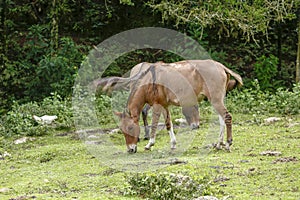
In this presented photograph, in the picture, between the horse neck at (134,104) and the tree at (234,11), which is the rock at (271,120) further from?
the horse neck at (134,104)

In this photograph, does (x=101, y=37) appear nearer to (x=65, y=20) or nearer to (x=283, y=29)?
(x=65, y=20)

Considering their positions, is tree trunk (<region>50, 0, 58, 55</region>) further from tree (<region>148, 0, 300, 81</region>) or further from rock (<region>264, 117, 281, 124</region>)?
rock (<region>264, 117, 281, 124</region>)

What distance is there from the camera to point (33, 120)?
1258cm

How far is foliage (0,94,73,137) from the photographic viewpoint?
11992mm

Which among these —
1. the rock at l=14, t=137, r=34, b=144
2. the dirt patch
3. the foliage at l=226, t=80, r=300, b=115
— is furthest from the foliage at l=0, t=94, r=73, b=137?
the dirt patch

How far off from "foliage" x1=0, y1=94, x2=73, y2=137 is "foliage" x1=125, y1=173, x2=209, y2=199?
5801mm

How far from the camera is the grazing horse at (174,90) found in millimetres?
9125

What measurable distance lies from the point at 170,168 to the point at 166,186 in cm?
147

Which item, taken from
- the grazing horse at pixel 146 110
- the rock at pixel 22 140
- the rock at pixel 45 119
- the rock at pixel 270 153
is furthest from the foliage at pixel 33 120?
the rock at pixel 270 153

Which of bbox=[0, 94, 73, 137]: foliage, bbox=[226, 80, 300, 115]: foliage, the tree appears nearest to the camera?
bbox=[0, 94, 73, 137]: foliage

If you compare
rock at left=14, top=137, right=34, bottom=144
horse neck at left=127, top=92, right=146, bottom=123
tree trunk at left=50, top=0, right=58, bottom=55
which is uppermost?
tree trunk at left=50, top=0, right=58, bottom=55

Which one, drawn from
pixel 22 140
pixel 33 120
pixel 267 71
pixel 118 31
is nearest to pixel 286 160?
pixel 22 140

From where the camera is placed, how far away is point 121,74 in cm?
1700

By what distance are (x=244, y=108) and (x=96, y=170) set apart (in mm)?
5906
